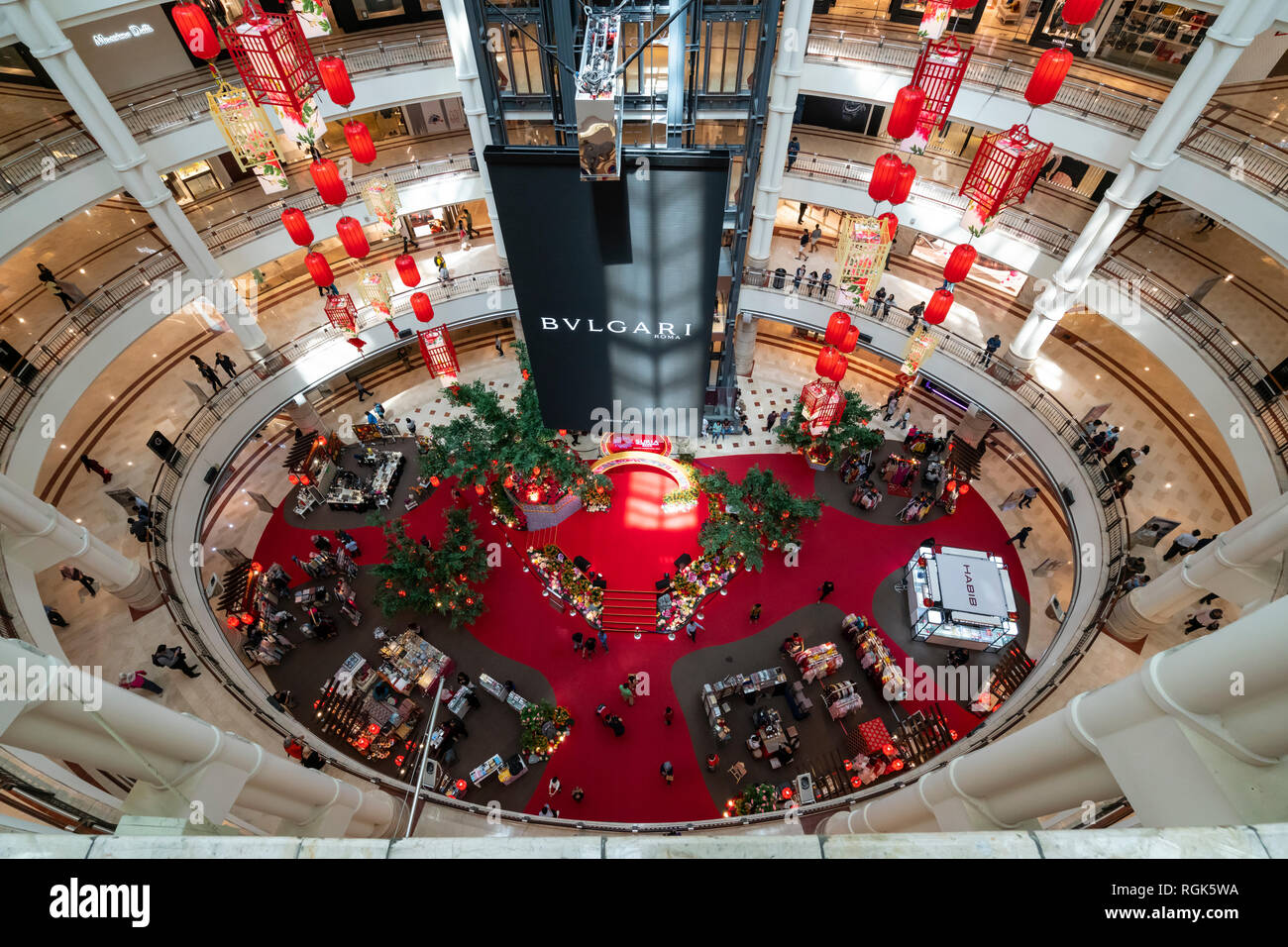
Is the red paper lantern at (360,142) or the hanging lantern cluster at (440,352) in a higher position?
the red paper lantern at (360,142)

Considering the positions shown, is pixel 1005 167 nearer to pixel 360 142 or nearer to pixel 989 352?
pixel 989 352

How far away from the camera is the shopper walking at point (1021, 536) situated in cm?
1806

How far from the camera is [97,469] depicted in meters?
17.0

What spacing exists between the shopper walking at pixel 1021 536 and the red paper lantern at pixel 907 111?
1212 centimetres

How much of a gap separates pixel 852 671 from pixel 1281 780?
13704 millimetres

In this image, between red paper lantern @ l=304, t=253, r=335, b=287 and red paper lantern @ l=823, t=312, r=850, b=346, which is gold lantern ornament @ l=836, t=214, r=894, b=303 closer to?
red paper lantern @ l=823, t=312, r=850, b=346

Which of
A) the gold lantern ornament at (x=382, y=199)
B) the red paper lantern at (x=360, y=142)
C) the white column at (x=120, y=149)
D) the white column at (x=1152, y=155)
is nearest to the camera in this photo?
the white column at (x=1152, y=155)

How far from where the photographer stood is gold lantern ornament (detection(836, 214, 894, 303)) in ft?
43.8

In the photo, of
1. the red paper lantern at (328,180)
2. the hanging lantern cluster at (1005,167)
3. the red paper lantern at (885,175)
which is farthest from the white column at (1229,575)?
the red paper lantern at (328,180)

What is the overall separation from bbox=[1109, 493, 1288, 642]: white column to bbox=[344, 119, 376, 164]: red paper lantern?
19335 millimetres

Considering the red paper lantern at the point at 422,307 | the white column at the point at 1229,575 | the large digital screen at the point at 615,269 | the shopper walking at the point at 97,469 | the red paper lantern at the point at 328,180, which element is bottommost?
the white column at the point at 1229,575

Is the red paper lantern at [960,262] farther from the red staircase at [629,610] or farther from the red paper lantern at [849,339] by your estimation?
the red staircase at [629,610]
